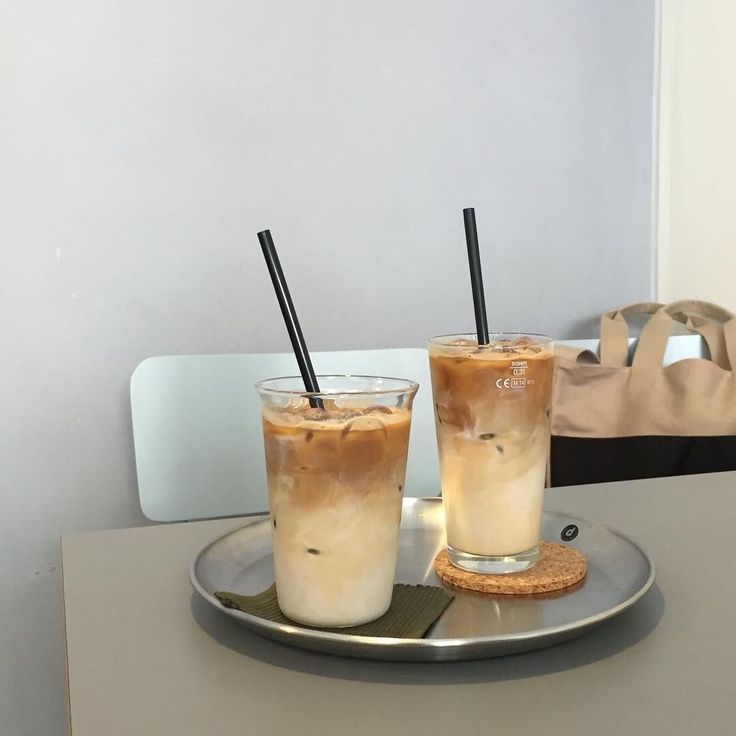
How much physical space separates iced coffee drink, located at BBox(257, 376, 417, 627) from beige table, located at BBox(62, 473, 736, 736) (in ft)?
0.14

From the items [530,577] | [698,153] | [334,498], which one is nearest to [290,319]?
[334,498]

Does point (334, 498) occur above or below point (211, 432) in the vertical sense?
above

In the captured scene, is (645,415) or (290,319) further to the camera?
(645,415)

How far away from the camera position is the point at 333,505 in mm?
532

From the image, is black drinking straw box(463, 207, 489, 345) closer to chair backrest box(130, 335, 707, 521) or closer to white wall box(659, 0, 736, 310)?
chair backrest box(130, 335, 707, 521)

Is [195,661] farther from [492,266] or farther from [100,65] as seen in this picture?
[492,266]

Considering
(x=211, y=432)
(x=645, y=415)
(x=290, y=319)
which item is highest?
(x=290, y=319)

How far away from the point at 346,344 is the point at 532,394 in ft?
3.50

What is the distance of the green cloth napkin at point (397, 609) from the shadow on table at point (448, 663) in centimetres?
2

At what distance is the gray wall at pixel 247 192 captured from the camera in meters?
1.44

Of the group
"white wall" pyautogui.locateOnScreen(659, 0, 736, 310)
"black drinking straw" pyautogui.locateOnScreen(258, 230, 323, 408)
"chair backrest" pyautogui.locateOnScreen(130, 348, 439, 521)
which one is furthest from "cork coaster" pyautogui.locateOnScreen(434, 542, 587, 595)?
"white wall" pyautogui.locateOnScreen(659, 0, 736, 310)

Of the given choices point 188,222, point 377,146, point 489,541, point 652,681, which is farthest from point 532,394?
point 377,146

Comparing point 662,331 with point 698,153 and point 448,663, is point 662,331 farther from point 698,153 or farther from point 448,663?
point 448,663

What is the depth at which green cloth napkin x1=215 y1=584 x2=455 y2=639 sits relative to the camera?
1.70 ft
